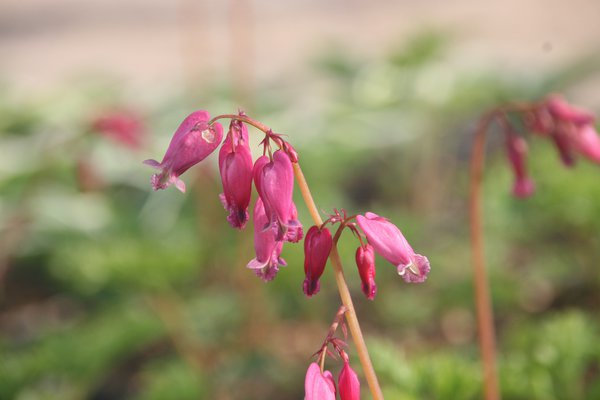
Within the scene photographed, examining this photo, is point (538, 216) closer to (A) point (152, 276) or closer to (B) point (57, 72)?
(A) point (152, 276)

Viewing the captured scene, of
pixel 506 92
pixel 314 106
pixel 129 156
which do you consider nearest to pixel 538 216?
pixel 506 92

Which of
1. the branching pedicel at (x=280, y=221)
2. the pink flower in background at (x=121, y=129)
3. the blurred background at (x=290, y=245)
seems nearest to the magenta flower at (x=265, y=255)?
the branching pedicel at (x=280, y=221)

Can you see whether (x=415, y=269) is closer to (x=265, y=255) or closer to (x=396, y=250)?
(x=396, y=250)

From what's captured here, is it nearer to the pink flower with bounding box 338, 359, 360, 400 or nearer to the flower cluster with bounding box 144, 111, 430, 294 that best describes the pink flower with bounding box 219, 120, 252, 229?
the flower cluster with bounding box 144, 111, 430, 294

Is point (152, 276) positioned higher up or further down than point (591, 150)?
further down

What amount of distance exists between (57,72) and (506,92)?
6188mm

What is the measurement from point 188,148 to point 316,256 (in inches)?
9.9

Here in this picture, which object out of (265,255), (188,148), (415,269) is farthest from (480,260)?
(188,148)

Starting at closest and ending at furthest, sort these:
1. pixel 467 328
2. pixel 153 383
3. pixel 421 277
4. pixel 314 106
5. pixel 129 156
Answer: pixel 421 277 < pixel 153 383 < pixel 467 328 < pixel 129 156 < pixel 314 106

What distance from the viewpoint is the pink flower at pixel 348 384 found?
1.26 metres

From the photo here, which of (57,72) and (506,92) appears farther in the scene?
(57,72)

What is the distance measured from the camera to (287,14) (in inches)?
425

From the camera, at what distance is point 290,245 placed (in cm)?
289

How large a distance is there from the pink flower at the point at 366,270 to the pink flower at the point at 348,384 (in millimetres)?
120
